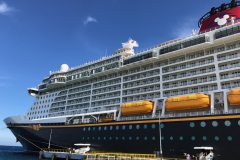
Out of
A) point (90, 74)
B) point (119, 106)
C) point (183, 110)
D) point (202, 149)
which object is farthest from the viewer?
point (90, 74)

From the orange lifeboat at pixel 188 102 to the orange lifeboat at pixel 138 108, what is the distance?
2272mm

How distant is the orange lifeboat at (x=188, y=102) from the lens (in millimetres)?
21297

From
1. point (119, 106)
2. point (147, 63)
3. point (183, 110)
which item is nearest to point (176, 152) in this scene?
point (183, 110)

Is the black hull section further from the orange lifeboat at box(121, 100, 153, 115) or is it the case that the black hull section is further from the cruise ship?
the orange lifeboat at box(121, 100, 153, 115)

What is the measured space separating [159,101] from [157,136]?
4.73 metres

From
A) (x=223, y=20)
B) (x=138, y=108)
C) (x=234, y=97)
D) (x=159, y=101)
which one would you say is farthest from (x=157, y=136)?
(x=223, y=20)

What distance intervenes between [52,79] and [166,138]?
28149mm

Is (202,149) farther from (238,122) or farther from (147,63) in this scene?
(147,63)

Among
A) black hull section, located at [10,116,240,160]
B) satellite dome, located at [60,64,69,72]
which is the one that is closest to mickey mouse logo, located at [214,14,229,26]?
black hull section, located at [10,116,240,160]

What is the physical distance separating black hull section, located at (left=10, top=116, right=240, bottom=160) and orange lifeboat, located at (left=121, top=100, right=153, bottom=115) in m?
1.58

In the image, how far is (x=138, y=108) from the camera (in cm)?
2558

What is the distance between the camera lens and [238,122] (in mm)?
18656

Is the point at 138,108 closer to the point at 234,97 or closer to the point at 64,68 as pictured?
the point at 234,97

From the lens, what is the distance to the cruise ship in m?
20.6
